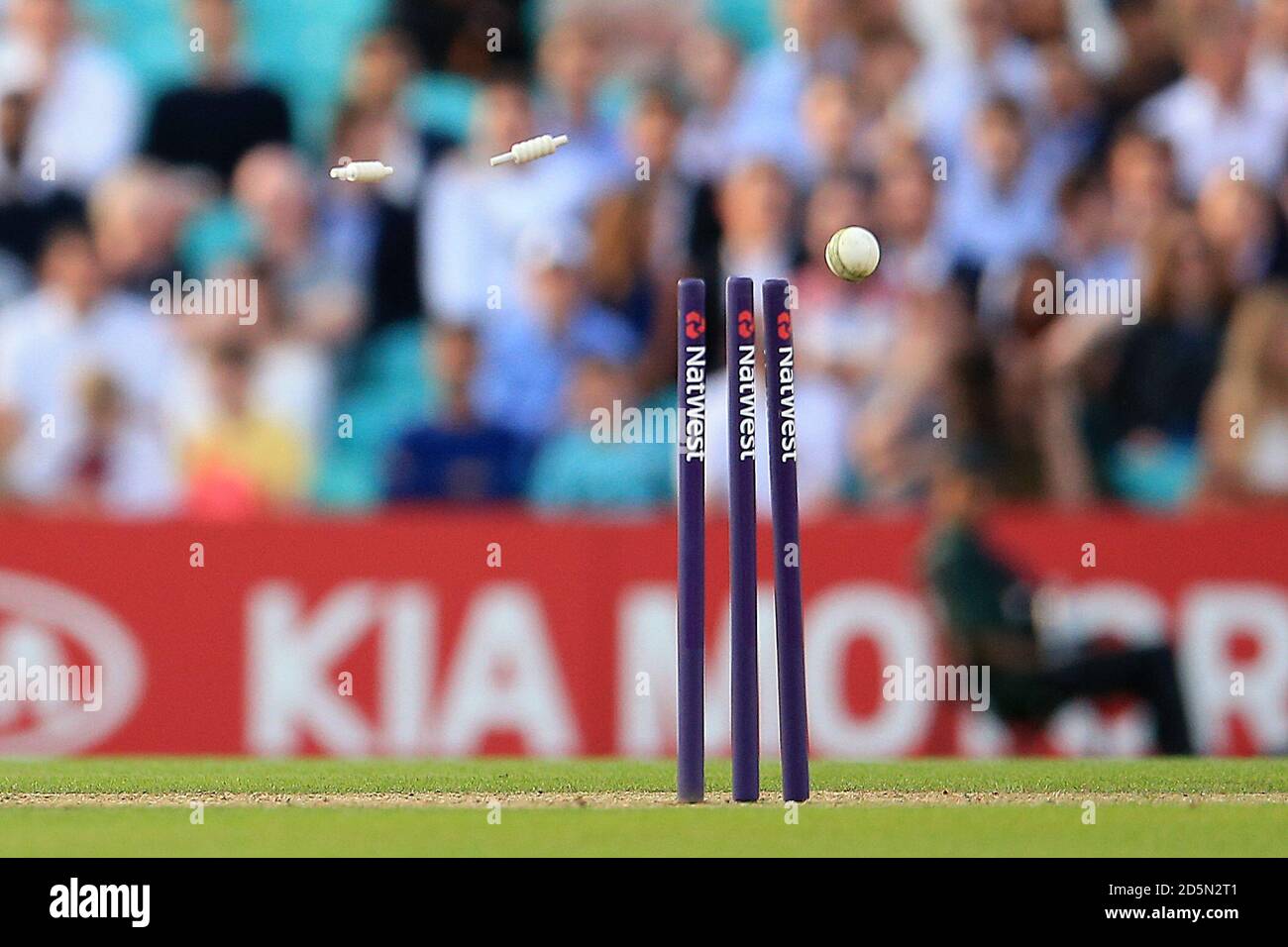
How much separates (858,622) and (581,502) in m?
2.01

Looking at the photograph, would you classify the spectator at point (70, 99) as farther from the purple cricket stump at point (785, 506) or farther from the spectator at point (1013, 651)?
the purple cricket stump at point (785, 506)

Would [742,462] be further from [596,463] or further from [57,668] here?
[57,668]

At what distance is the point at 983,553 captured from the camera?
12.2 meters

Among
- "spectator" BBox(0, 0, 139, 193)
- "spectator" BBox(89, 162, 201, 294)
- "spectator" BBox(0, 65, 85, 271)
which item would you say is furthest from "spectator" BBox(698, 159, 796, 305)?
"spectator" BBox(0, 65, 85, 271)

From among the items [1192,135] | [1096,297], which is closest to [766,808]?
[1096,297]

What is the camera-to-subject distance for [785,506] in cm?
812

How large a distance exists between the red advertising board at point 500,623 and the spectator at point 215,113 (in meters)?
3.31

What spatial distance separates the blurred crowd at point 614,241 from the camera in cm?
1359

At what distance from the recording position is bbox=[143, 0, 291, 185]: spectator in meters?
14.6

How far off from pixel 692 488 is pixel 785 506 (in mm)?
375

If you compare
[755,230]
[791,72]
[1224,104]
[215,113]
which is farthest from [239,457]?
[1224,104]

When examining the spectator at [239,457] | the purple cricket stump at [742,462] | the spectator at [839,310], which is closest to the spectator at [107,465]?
the spectator at [239,457]

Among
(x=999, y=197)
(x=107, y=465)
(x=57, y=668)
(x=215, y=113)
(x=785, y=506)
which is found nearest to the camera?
(x=785, y=506)

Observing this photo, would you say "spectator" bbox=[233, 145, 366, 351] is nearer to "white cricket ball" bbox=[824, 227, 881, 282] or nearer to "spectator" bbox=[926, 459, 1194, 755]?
"spectator" bbox=[926, 459, 1194, 755]
